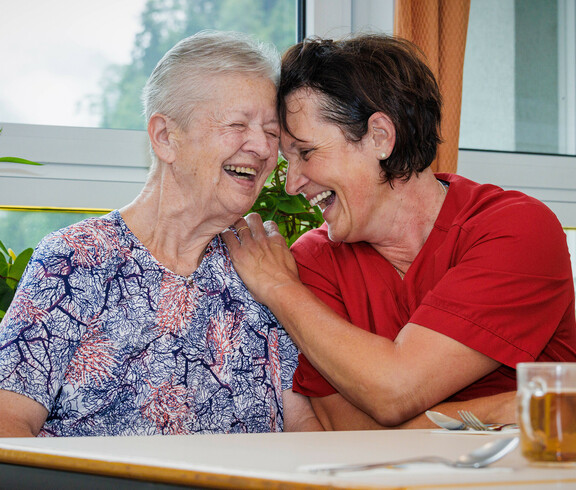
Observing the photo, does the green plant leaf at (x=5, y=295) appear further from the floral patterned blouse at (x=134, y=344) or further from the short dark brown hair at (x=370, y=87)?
the short dark brown hair at (x=370, y=87)

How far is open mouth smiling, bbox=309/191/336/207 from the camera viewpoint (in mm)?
1632

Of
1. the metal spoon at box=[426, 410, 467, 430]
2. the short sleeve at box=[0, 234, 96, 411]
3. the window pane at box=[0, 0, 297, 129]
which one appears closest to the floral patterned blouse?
the short sleeve at box=[0, 234, 96, 411]

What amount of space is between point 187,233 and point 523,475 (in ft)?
3.42

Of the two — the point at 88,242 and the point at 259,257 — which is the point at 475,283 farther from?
the point at 88,242

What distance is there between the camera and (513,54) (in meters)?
2.72

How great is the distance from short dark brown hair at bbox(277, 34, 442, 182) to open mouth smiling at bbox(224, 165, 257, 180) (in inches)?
5.4

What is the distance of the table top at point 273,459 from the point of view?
0.56 m

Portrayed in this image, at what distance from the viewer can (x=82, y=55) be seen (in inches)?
91.3

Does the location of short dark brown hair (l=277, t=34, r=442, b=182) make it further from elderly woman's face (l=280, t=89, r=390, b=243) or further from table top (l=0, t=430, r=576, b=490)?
table top (l=0, t=430, r=576, b=490)

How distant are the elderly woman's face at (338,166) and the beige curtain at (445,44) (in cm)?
74

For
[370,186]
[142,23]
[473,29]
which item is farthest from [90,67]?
[473,29]

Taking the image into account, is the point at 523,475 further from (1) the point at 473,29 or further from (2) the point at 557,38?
(2) the point at 557,38

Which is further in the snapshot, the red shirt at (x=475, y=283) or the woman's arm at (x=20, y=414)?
the red shirt at (x=475, y=283)

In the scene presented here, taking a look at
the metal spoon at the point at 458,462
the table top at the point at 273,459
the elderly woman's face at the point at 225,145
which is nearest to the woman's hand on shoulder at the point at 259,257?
the elderly woman's face at the point at 225,145
